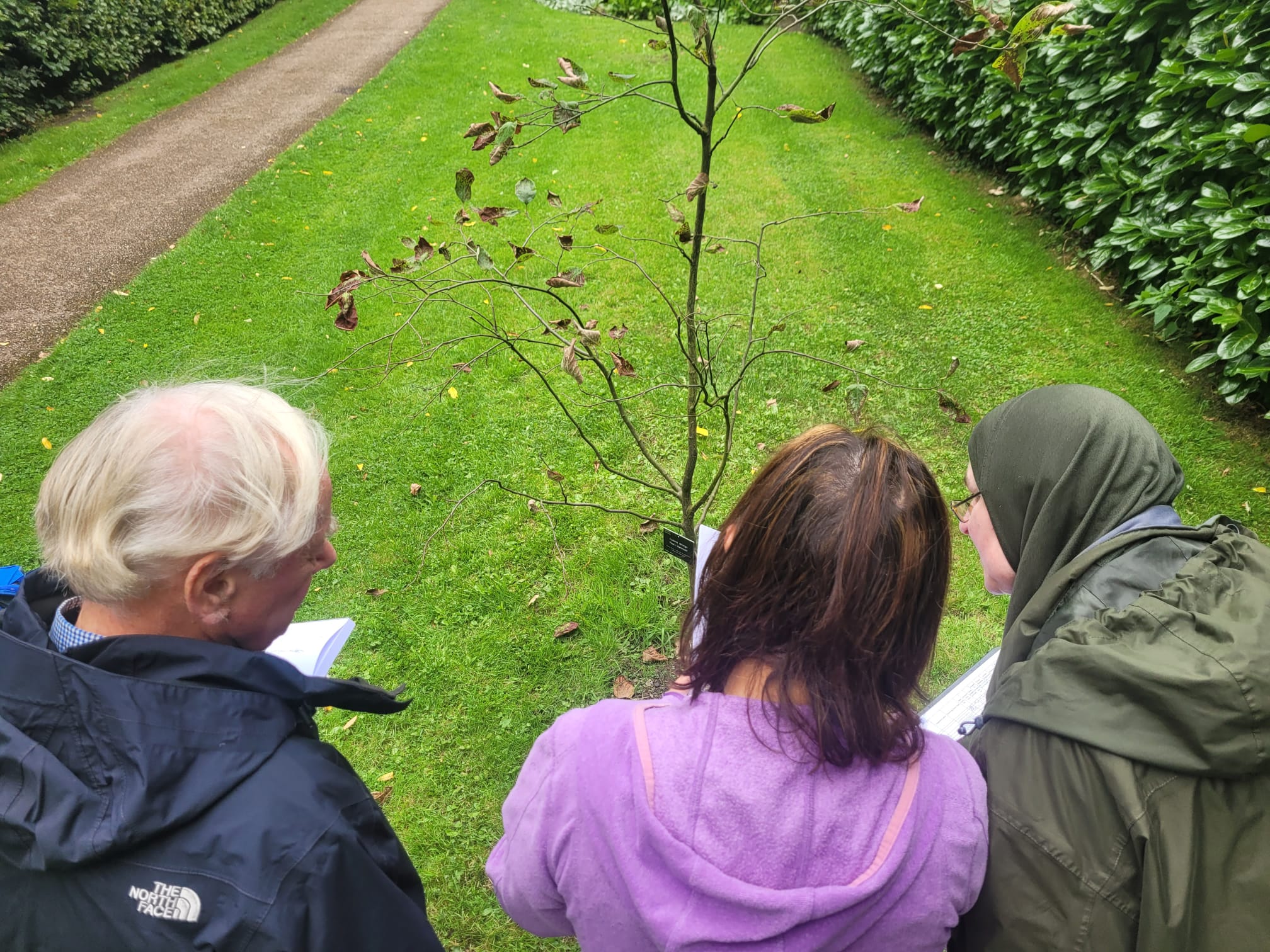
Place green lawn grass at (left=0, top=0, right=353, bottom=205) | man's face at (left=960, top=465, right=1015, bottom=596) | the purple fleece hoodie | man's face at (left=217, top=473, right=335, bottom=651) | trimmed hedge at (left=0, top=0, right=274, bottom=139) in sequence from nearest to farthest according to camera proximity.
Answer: the purple fleece hoodie → man's face at (left=217, top=473, right=335, bottom=651) → man's face at (left=960, top=465, right=1015, bottom=596) → green lawn grass at (left=0, top=0, right=353, bottom=205) → trimmed hedge at (left=0, top=0, right=274, bottom=139)

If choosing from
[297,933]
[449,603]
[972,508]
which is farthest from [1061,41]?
[297,933]

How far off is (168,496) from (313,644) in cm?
99

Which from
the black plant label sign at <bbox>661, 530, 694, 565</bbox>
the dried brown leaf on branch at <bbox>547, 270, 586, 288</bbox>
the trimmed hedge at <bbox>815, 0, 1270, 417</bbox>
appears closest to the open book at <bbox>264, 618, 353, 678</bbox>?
the black plant label sign at <bbox>661, 530, 694, 565</bbox>

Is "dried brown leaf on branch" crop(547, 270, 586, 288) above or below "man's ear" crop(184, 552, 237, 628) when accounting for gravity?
above

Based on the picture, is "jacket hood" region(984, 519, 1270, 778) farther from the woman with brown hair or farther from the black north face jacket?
the black north face jacket

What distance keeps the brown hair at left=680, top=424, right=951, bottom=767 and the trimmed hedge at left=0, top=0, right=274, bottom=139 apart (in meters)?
10.4

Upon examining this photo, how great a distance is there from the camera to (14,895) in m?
1.11

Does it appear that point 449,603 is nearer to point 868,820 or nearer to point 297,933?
point 297,933

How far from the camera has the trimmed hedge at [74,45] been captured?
801cm

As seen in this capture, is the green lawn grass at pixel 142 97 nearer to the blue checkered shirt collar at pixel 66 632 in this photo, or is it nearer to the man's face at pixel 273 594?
the blue checkered shirt collar at pixel 66 632

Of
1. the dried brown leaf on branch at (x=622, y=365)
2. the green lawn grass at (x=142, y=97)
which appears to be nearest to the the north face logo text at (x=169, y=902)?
the dried brown leaf on branch at (x=622, y=365)

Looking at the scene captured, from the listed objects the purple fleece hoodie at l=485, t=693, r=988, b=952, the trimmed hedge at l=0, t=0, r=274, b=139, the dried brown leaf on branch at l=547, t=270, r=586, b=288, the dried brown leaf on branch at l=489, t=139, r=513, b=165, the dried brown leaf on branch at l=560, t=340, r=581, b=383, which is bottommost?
the purple fleece hoodie at l=485, t=693, r=988, b=952

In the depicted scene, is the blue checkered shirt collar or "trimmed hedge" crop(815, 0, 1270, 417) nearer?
the blue checkered shirt collar

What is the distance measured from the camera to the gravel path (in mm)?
5449
